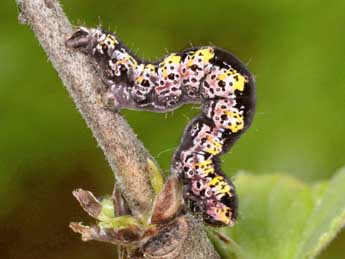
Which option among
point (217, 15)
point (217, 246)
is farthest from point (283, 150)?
point (217, 246)

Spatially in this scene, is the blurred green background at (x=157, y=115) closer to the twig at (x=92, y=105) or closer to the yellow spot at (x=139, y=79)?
the yellow spot at (x=139, y=79)

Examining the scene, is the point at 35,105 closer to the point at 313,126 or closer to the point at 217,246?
the point at 313,126

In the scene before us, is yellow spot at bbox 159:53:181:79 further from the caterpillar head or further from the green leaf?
the green leaf

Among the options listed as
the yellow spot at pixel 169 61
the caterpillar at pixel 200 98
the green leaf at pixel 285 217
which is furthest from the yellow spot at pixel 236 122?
the green leaf at pixel 285 217

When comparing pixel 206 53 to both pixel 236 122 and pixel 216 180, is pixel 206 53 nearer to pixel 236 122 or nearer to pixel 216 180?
pixel 236 122

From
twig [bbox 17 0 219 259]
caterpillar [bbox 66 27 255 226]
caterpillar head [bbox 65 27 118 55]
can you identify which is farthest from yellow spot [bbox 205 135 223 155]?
twig [bbox 17 0 219 259]

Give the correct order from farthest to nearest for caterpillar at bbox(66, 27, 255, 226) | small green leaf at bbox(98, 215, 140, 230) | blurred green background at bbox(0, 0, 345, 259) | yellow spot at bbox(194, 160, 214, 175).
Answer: blurred green background at bbox(0, 0, 345, 259) < yellow spot at bbox(194, 160, 214, 175) < caterpillar at bbox(66, 27, 255, 226) < small green leaf at bbox(98, 215, 140, 230)
